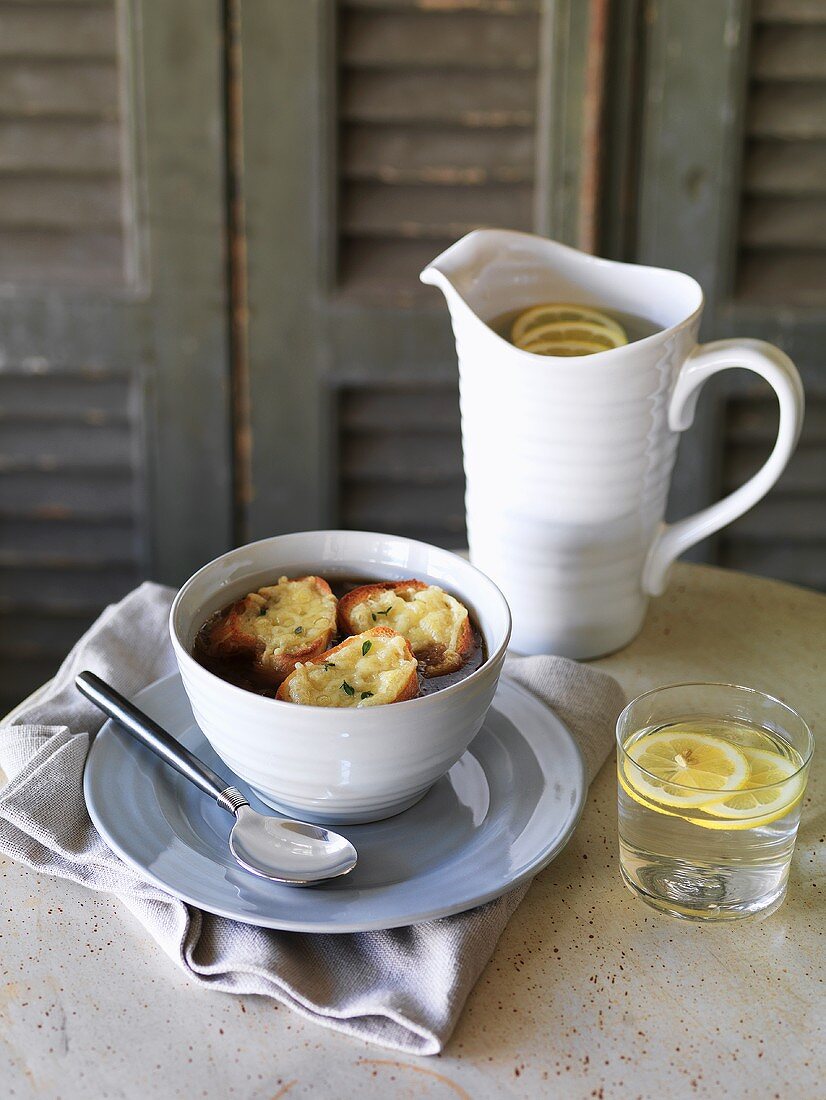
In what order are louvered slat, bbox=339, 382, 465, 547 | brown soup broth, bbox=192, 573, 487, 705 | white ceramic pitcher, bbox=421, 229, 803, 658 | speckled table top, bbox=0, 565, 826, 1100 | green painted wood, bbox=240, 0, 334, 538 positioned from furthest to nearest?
louvered slat, bbox=339, 382, 465, 547 < green painted wood, bbox=240, 0, 334, 538 < white ceramic pitcher, bbox=421, 229, 803, 658 < brown soup broth, bbox=192, 573, 487, 705 < speckled table top, bbox=0, 565, 826, 1100

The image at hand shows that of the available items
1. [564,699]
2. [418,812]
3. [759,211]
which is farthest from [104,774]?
[759,211]

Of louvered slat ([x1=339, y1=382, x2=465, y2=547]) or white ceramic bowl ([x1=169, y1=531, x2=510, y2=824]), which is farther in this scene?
louvered slat ([x1=339, y1=382, x2=465, y2=547])

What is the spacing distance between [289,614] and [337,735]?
13cm

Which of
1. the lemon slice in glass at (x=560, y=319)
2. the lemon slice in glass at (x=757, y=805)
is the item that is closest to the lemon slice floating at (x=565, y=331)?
the lemon slice in glass at (x=560, y=319)

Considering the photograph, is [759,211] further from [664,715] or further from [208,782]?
[208,782]

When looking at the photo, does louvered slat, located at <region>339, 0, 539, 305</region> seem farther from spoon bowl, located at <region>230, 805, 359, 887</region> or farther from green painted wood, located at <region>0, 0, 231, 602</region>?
spoon bowl, located at <region>230, 805, 359, 887</region>

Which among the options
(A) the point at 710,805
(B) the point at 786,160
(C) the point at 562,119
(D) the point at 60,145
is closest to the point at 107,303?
(D) the point at 60,145

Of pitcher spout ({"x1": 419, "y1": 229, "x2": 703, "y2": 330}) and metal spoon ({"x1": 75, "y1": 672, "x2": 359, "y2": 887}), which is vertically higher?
pitcher spout ({"x1": 419, "y1": 229, "x2": 703, "y2": 330})

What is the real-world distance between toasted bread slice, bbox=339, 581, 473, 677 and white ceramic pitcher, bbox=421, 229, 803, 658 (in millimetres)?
137

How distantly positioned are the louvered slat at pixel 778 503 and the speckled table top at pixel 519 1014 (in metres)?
0.99

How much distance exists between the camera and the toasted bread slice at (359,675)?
570 millimetres

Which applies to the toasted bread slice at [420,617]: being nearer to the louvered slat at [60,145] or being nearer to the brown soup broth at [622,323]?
the brown soup broth at [622,323]

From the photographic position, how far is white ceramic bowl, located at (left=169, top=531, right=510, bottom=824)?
1.74 ft

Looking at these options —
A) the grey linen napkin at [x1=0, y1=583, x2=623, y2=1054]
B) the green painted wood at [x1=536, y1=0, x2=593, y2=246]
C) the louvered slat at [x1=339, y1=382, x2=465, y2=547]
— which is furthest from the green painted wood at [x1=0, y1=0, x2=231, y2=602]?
the grey linen napkin at [x1=0, y1=583, x2=623, y2=1054]
